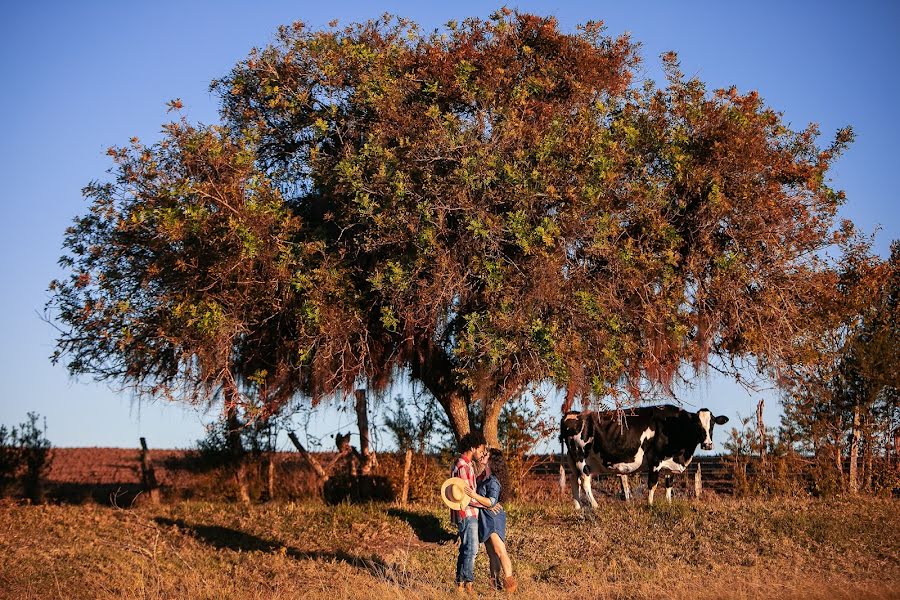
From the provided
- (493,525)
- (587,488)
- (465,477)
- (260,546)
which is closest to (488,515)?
(493,525)

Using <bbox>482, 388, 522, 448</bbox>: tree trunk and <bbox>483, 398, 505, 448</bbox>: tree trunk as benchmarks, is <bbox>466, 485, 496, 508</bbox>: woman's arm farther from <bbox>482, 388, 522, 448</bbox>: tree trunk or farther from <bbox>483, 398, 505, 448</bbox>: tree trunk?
<bbox>483, 398, 505, 448</bbox>: tree trunk

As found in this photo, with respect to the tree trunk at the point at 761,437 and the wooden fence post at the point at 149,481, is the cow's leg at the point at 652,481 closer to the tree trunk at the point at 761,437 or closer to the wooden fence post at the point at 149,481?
the tree trunk at the point at 761,437

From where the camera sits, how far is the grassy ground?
14648 millimetres

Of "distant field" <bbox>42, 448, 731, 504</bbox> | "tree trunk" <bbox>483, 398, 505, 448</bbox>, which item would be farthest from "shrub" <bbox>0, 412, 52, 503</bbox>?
"tree trunk" <bbox>483, 398, 505, 448</bbox>

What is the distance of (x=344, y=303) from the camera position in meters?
19.3

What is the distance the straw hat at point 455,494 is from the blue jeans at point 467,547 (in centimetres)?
35

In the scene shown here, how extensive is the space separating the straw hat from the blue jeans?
13.9 inches

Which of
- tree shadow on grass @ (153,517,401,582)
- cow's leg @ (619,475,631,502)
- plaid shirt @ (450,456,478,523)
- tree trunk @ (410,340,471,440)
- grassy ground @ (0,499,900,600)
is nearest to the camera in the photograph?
plaid shirt @ (450,456,478,523)

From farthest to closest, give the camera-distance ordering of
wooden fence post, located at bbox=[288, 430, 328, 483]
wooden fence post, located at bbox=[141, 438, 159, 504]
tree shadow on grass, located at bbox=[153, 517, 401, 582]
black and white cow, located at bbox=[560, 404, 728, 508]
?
wooden fence post, located at bbox=[141, 438, 159, 504], wooden fence post, located at bbox=[288, 430, 328, 483], black and white cow, located at bbox=[560, 404, 728, 508], tree shadow on grass, located at bbox=[153, 517, 401, 582]

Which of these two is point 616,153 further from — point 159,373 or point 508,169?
point 159,373

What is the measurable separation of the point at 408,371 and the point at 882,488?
1119 cm

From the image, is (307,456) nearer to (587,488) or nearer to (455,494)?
(587,488)

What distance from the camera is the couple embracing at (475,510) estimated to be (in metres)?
13.6

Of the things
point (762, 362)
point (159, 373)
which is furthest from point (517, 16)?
point (159, 373)
